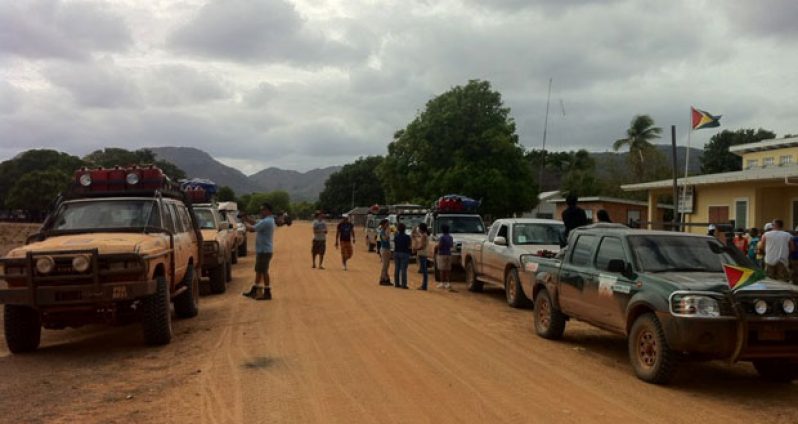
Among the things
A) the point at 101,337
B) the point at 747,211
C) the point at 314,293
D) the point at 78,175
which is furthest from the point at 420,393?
the point at 747,211

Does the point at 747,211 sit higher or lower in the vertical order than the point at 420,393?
higher

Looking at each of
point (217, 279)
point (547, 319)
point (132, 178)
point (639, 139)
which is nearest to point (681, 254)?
point (547, 319)

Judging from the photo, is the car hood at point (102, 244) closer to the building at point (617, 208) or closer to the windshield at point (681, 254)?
the windshield at point (681, 254)

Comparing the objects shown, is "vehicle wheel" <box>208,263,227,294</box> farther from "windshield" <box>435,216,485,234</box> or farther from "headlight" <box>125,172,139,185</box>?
"windshield" <box>435,216,485,234</box>

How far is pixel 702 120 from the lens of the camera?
19.6 m

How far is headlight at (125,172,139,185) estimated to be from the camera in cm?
1048

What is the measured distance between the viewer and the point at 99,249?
27.5 feet

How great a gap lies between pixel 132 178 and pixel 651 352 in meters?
7.86

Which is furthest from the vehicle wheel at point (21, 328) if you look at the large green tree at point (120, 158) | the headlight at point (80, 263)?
the large green tree at point (120, 158)

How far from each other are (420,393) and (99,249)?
14.8 ft

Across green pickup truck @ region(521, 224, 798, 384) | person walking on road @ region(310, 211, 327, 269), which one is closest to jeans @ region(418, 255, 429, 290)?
person walking on road @ region(310, 211, 327, 269)

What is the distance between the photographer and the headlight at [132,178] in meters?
10.5

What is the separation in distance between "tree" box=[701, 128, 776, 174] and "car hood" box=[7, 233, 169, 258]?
183ft

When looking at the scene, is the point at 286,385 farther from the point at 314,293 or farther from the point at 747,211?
the point at 747,211
